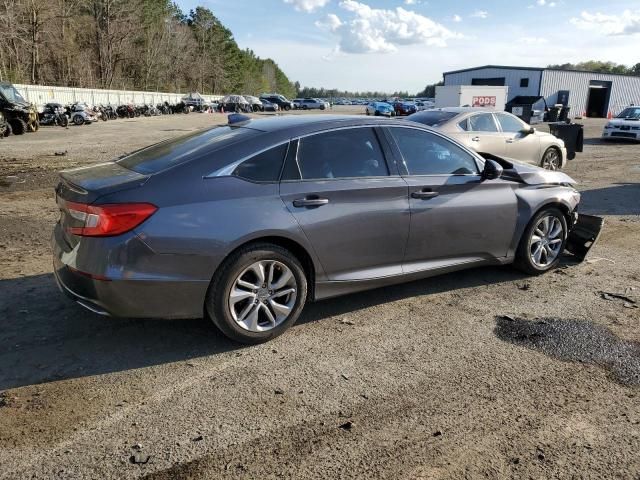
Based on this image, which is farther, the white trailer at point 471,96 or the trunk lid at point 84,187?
the white trailer at point 471,96

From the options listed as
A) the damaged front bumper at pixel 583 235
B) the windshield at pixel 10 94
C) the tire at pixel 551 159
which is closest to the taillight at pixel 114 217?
the damaged front bumper at pixel 583 235

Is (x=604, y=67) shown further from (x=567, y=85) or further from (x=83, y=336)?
(x=83, y=336)

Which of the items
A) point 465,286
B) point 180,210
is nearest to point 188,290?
point 180,210

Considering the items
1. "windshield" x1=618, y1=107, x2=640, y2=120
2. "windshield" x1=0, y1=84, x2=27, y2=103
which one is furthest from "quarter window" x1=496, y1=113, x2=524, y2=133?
"windshield" x1=0, y1=84, x2=27, y2=103

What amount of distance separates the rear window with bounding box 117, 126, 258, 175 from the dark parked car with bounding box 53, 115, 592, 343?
0.07 ft

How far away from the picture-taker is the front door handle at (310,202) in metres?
3.92

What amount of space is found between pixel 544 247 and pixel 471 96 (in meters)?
27.4

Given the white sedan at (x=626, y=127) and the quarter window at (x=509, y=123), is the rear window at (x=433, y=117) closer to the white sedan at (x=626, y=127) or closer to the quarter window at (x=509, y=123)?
the quarter window at (x=509, y=123)

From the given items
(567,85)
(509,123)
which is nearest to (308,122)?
(509,123)

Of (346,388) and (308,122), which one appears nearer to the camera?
(346,388)

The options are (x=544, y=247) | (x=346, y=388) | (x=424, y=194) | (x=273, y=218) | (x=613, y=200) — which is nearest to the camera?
(x=346, y=388)

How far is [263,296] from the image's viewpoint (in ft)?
12.8

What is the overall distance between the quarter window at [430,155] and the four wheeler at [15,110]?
928 inches

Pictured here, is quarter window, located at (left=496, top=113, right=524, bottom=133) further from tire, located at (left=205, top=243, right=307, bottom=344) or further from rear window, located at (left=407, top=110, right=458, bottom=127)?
tire, located at (left=205, top=243, right=307, bottom=344)
